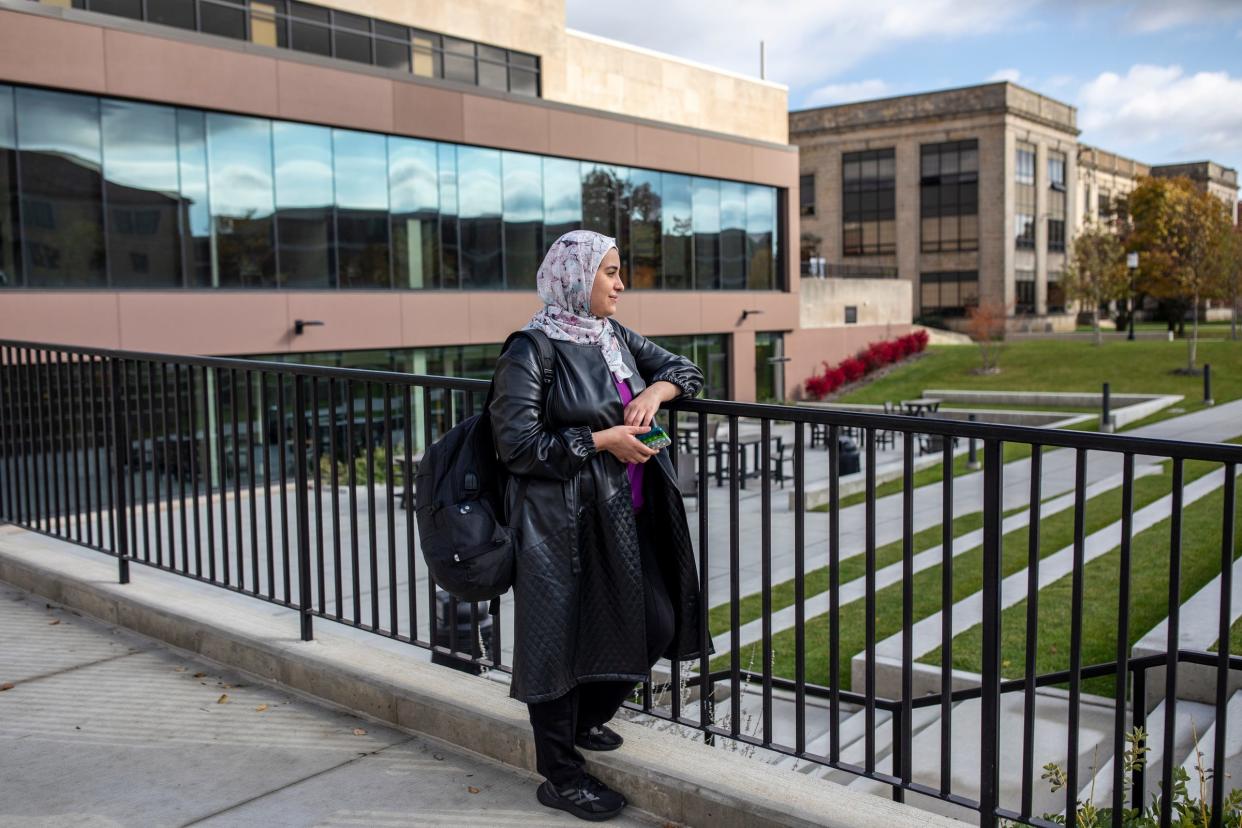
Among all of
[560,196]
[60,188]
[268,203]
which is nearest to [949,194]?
[560,196]

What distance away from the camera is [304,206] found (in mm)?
22000

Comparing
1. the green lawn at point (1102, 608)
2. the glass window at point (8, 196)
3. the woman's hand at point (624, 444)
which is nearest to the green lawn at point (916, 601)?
the green lawn at point (1102, 608)

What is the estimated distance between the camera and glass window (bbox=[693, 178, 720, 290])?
108 ft

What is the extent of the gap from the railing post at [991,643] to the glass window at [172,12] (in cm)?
2469

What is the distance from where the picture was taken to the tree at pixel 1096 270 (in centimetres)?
4962

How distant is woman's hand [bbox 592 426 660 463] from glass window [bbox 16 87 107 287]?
714 inches

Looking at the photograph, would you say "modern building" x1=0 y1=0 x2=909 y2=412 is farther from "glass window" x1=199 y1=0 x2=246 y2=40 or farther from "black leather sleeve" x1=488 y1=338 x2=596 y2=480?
"black leather sleeve" x1=488 y1=338 x2=596 y2=480

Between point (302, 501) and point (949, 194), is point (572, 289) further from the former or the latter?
point (949, 194)

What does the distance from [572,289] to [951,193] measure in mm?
→ 62579

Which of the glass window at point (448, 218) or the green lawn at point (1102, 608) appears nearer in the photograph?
the green lawn at point (1102, 608)

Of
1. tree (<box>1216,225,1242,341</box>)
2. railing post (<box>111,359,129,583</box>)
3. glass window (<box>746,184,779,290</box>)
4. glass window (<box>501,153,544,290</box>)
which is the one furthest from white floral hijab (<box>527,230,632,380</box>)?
tree (<box>1216,225,1242,341</box>)

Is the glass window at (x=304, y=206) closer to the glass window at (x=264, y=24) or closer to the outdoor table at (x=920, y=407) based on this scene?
the glass window at (x=264, y=24)

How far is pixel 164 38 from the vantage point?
19.5m

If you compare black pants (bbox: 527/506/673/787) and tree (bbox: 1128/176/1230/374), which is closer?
black pants (bbox: 527/506/673/787)
